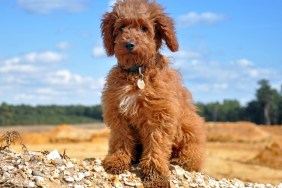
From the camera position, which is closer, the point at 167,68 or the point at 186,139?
the point at 167,68

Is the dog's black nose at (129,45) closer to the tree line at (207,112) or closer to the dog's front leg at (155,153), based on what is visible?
the dog's front leg at (155,153)

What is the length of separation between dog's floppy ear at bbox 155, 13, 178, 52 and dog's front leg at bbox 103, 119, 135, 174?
1.18 meters

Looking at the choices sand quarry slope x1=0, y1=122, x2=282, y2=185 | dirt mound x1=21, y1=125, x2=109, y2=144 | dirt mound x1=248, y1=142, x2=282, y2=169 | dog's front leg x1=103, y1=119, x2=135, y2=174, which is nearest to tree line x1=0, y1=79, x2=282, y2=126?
dirt mound x1=21, y1=125, x2=109, y2=144

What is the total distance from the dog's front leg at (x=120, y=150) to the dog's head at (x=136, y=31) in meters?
0.88

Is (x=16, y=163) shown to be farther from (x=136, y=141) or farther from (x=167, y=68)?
(x=167, y=68)

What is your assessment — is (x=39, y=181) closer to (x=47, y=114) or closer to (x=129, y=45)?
(x=129, y=45)

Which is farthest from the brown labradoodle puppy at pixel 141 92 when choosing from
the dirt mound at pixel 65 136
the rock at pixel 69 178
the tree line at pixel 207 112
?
the tree line at pixel 207 112

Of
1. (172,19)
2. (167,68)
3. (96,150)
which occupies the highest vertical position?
(172,19)

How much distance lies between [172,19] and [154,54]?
0.70 metres

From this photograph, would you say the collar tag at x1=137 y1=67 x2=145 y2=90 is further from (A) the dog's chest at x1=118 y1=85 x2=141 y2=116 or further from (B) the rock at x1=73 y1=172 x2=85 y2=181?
(B) the rock at x1=73 y1=172 x2=85 y2=181

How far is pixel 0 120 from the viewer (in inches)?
2153

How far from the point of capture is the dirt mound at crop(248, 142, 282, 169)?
1126 inches

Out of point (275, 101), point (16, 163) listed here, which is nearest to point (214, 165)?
point (16, 163)

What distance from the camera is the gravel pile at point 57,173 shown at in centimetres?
684
